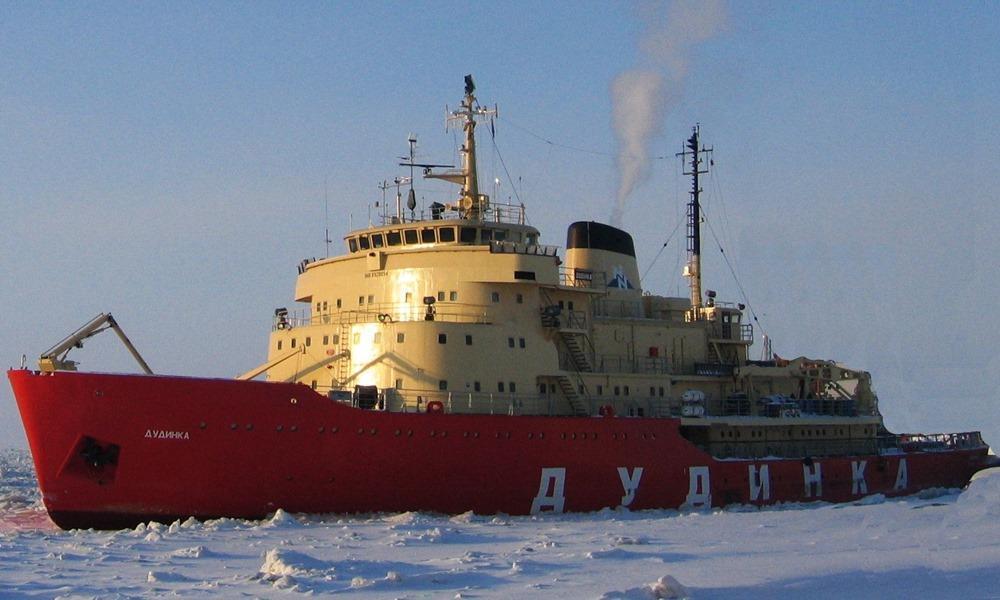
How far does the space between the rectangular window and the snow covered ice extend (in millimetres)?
6180

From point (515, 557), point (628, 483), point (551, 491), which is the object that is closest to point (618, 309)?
point (628, 483)

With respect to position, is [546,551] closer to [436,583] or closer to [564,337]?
[436,583]

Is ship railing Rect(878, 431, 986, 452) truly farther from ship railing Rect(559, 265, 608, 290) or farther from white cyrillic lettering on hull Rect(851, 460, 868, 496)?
ship railing Rect(559, 265, 608, 290)

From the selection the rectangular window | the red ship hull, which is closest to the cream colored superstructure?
the rectangular window

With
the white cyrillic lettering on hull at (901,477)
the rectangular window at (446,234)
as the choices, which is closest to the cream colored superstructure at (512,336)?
the rectangular window at (446,234)

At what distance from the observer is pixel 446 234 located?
24.1 metres

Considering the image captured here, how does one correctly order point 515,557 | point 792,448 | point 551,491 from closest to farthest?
point 515,557 → point 551,491 → point 792,448

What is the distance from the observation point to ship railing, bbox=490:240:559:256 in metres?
23.5

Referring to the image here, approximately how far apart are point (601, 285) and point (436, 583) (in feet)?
48.5

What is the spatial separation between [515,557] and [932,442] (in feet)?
73.6

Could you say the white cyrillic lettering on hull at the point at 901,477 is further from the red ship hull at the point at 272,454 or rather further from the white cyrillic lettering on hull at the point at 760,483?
the red ship hull at the point at 272,454

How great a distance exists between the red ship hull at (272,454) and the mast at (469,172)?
5706mm

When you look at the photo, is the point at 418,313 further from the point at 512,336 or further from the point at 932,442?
the point at 932,442

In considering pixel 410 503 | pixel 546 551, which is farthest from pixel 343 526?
pixel 546 551
